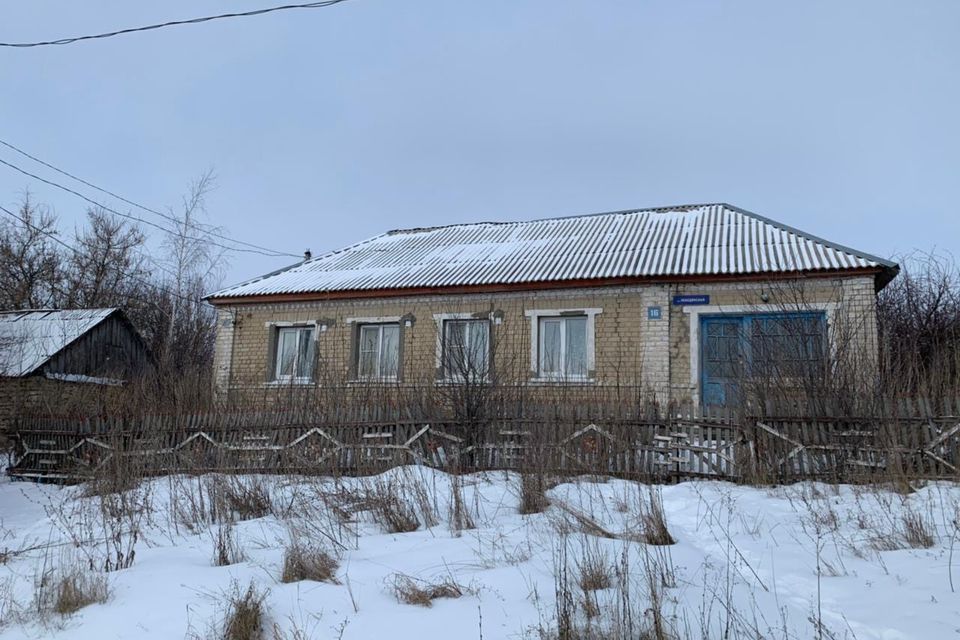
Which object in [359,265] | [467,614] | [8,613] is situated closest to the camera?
[467,614]

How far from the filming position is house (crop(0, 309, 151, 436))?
18.3 meters

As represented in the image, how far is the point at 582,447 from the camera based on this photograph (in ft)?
25.8

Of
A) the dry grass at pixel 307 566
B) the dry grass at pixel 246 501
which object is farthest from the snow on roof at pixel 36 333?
the dry grass at pixel 307 566

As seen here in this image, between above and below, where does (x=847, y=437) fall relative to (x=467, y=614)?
above

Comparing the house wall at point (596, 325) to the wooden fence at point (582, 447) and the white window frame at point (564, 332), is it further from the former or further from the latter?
the wooden fence at point (582, 447)

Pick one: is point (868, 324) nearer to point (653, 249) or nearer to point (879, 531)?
point (653, 249)

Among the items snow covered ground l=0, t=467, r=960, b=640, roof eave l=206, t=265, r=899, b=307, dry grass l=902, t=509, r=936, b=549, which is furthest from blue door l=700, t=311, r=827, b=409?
dry grass l=902, t=509, r=936, b=549

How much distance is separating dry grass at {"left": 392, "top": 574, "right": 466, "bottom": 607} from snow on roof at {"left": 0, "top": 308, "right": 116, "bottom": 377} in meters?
19.0

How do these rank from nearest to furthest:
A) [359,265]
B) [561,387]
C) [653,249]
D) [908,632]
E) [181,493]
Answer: [908,632], [181,493], [561,387], [653,249], [359,265]

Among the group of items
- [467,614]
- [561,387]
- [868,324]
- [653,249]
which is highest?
[653,249]

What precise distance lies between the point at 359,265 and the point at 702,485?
11376mm

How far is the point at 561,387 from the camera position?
10922mm

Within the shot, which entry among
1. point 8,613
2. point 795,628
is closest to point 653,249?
point 795,628

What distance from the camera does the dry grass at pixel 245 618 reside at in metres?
3.46
